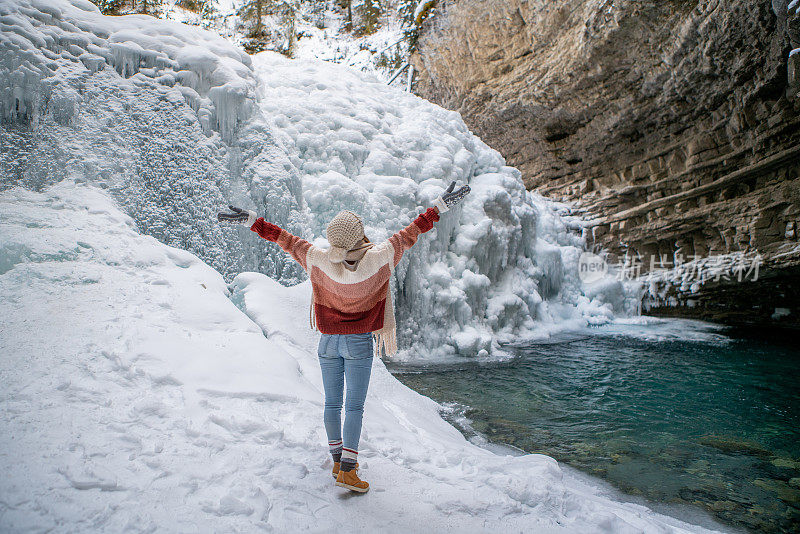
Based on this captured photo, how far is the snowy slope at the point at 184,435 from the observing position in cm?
140

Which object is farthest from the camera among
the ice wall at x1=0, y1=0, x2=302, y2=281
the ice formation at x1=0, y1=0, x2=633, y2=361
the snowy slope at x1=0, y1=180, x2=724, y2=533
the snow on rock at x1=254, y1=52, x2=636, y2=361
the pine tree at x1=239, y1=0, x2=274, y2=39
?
the pine tree at x1=239, y1=0, x2=274, y2=39

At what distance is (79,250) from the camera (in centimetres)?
299

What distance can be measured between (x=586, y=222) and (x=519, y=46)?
4.61 m

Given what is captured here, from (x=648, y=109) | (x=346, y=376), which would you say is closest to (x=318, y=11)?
(x=648, y=109)

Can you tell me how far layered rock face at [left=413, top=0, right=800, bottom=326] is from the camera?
7.79 metres

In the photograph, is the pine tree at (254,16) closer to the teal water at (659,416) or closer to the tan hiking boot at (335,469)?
the teal water at (659,416)

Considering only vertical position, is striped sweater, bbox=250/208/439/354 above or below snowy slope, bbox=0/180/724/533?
above

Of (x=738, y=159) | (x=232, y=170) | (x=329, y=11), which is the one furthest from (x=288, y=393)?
(x=329, y=11)

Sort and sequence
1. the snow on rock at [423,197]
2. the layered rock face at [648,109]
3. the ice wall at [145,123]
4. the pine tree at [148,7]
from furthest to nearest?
the pine tree at [148,7] → the layered rock face at [648,109] → the snow on rock at [423,197] → the ice wall at [145,123]

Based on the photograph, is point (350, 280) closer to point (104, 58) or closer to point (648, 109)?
point (104, 58)

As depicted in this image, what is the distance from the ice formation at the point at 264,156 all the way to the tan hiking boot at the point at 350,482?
3659 millimetres

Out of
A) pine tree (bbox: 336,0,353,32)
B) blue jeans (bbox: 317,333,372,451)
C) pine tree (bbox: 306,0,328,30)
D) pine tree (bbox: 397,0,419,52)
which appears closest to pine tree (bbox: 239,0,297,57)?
pine tree (bbox: 306,0,328,30)

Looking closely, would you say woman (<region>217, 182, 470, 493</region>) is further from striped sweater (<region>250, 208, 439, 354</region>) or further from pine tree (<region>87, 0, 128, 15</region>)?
pine tree (<region>87, 0, 128, 15</region>)

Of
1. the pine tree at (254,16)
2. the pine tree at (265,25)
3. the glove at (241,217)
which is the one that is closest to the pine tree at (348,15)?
the pine tree at (265,25)
